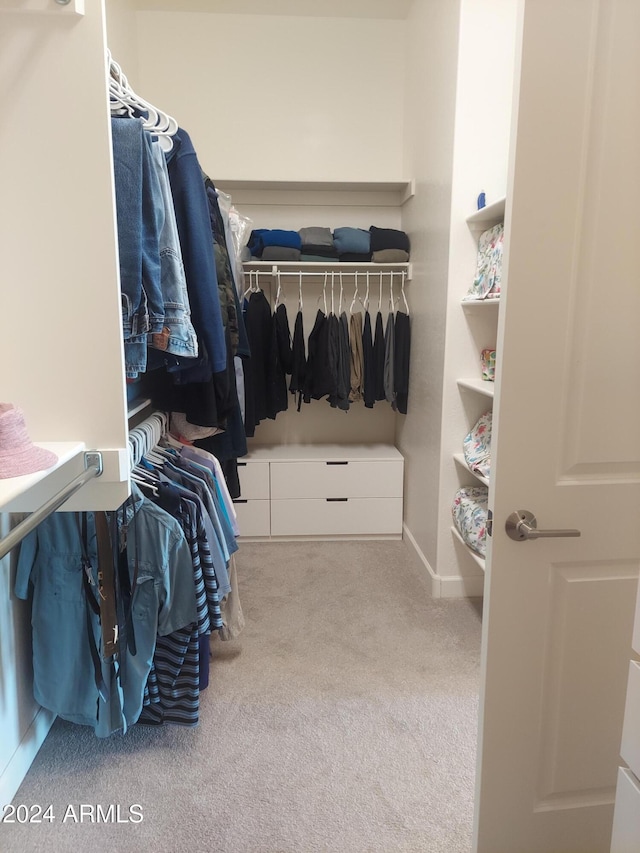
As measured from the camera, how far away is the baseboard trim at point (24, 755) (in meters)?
1.59

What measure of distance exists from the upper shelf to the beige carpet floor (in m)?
2.47

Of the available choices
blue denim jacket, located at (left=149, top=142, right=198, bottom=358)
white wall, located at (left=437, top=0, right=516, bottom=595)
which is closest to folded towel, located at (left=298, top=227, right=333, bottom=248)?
white wall, located at (left=437, top=0, right=516, bottom=595)

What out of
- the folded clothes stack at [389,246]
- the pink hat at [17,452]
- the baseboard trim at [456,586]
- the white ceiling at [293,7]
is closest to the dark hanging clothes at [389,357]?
the folded clothes stack at [389,246]

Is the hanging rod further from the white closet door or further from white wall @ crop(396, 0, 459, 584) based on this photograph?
white wall @ crop(396, 0, 459, 584)

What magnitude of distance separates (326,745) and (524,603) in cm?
98

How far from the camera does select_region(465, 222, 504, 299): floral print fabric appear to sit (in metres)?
2.29

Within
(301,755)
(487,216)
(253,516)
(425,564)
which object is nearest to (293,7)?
(487,216)

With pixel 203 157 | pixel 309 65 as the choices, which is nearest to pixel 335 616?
pixel 203 157

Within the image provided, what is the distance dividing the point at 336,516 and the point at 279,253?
1.61 metres

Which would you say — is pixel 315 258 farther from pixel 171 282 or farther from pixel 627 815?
pixel 627 815

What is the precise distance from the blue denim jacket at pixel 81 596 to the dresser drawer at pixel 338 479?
1.68 metres

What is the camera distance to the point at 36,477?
1019 millimetres

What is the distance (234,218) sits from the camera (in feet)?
8.93

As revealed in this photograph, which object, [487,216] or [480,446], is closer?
[487,216]
